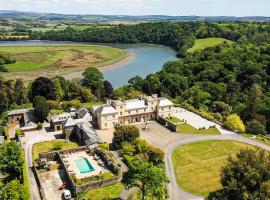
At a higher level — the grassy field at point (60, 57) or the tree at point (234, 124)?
the tree at point (234, 124)

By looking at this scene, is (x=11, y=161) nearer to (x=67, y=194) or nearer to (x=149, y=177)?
(x=67, y=194)

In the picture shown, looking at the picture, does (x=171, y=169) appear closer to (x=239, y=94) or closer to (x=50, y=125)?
(x=50, y=125)

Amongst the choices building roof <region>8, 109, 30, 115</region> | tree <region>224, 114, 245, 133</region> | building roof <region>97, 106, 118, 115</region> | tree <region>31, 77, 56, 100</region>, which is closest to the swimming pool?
building roof <region>97, 106, 118, 115</region>

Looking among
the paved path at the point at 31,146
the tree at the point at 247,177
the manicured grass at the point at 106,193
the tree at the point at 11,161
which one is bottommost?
the paved path at the point at 31,146

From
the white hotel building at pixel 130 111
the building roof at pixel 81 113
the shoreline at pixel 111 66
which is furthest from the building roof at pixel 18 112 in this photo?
the shoreline at pixel 111 66

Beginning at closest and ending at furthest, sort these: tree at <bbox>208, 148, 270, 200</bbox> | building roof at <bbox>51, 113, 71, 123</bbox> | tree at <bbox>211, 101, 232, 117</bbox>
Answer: tree at <bbox>208, 148, 270, 200</bbox>
building roof at <bbox>51, 113, 71, 123</bbox>
tree at <bbox>211, 101, 232, 117</bbox>

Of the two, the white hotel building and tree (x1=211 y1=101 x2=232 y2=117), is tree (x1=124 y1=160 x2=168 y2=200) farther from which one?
tree (x1=211 y1=101 x2=232 y2=117)

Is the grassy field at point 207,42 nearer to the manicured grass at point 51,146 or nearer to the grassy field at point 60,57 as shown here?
the grassy field at point 60,57
